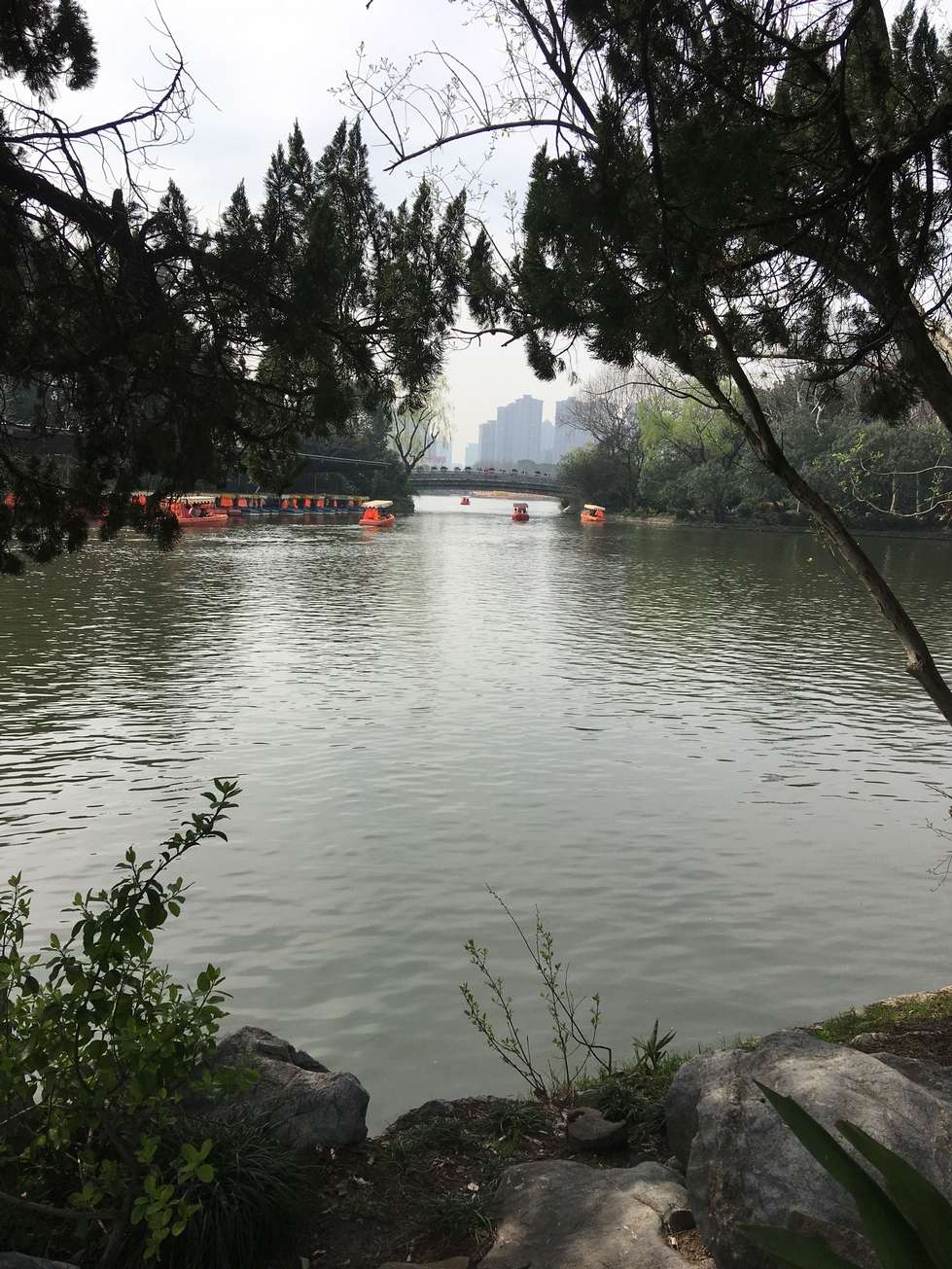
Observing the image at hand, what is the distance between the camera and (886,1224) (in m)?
1.49

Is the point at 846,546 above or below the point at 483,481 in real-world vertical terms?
below

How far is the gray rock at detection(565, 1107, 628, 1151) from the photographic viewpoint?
450 centimetres

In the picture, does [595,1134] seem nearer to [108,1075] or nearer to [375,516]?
[108,1075]

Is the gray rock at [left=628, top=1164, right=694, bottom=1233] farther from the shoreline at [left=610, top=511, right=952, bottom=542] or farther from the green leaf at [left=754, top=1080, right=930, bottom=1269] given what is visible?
the shoreline at [left=610, top=511, right=952, bottom=542]

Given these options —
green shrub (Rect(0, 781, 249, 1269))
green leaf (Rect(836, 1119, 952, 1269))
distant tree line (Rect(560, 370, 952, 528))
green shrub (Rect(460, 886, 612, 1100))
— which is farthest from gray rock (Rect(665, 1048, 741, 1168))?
distant tree line (Rect(560, 370, 952, 528))

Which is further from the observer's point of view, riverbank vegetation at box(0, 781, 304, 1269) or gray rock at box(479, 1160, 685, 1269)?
gray rock at box(479, 1160, 685, 1269)

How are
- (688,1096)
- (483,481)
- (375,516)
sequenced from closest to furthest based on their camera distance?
(688,1096) < (375,516) < (483,481)

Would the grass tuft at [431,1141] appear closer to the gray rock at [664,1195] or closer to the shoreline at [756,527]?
the gray rock at [664,1195]

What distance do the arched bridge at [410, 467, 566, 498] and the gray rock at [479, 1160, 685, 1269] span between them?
77.7 meters

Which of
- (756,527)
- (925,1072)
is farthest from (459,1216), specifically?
(756,527)

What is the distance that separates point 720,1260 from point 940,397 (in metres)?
4.08

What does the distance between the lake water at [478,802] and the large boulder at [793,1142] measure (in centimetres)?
288

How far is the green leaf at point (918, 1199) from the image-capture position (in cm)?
148

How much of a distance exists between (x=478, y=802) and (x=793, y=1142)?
793 cm
